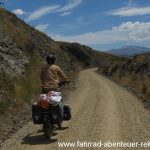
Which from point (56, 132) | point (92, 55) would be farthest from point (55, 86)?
point (92, 55)

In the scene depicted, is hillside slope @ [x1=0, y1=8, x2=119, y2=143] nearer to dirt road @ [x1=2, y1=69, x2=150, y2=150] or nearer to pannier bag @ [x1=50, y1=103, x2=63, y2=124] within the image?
dirt road @ [x1=2, y1=69, x2=150, y2=150]

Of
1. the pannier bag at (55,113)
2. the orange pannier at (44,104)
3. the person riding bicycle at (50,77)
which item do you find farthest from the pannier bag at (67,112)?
the orange pannier at (44,104)

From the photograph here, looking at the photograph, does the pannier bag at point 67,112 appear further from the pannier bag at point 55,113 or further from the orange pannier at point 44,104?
the orange pannier at point 44,104

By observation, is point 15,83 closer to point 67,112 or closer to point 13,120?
point 13,120

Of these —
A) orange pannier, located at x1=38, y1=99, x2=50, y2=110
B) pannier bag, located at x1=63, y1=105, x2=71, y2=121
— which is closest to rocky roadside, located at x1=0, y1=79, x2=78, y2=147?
orange pannier, located at x1=38, y1=99, x2=50, y2=110

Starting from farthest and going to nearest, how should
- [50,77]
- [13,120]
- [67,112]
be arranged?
[13,120], [67,112], [50,77]

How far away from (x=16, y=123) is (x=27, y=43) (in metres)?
16.3

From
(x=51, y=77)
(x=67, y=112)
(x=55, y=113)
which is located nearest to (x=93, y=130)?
(x=67, y=112)

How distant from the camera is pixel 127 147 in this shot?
10.7 metres

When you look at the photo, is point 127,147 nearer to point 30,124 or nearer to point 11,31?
point 30,124

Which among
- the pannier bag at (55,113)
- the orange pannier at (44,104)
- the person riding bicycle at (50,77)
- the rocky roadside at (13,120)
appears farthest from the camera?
the rocky roadside at (13,120)

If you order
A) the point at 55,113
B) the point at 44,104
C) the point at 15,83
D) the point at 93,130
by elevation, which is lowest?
the point at 93,130

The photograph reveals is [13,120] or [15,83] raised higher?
[15,83]

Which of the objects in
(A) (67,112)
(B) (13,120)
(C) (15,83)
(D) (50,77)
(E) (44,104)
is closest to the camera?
(E) (44,104)
